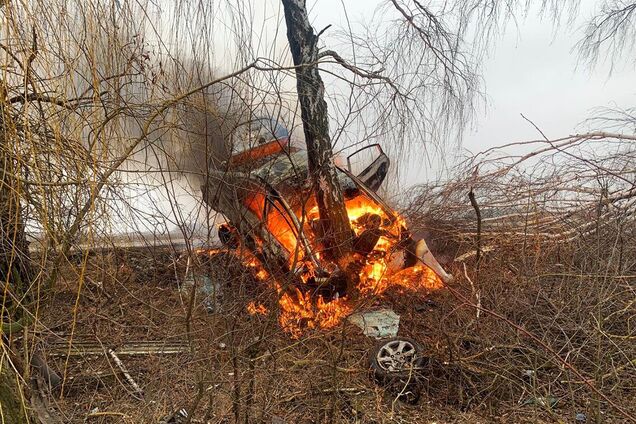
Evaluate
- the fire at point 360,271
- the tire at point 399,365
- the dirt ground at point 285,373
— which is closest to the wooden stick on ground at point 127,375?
the dirt ground at point 285,373

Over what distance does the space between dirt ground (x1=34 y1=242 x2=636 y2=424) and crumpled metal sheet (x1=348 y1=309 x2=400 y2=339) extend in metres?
0.11

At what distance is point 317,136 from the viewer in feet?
16.5

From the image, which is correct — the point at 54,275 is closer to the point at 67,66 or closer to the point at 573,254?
the point at 67,66

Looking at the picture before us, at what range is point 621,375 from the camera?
12.4 feet

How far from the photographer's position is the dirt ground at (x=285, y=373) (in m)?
3.34

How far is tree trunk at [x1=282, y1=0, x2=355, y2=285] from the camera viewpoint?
15.5 ft

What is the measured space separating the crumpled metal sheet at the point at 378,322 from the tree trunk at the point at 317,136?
19.6 inches

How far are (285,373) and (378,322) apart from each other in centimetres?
131

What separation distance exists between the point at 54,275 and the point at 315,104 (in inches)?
120

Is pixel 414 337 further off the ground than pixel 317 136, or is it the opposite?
pixel 317 136

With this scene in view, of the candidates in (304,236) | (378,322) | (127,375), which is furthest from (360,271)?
(127,375)

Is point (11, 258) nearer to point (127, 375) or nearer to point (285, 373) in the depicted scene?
point (127, 375)

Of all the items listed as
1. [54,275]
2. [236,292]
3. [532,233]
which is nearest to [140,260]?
[236,292]

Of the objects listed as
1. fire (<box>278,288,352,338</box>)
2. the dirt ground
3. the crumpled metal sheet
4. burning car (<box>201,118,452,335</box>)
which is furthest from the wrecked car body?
the dirt ground
